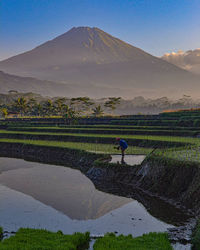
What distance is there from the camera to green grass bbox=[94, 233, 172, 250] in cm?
939

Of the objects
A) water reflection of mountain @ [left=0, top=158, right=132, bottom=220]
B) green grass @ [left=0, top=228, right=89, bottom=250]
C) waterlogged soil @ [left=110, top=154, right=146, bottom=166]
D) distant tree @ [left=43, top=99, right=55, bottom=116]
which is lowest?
water reflection of mountain @ [left=0, top=158, right=132, bottom=220]

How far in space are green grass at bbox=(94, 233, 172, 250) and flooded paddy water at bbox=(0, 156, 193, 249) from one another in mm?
1831

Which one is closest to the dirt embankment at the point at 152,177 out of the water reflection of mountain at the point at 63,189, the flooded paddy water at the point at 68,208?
the water reflection of mountain at the point at 63,189

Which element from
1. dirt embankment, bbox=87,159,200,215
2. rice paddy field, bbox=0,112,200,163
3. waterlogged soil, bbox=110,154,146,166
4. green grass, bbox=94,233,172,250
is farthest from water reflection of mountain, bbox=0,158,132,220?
rice paddy field, bbox=0,112,200,163

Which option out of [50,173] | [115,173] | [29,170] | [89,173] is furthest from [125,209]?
[29,170]

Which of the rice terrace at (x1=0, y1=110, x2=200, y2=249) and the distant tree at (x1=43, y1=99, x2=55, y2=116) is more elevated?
the distant tree at (x1=43, y1=99, x2=55, y2=116)

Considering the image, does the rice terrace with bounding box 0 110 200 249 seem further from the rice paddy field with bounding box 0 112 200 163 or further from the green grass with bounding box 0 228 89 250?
the rice paddy field with bounding box 0 112 200 163

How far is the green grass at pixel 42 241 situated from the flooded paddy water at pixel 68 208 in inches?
72.8

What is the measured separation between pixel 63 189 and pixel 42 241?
9851 mm

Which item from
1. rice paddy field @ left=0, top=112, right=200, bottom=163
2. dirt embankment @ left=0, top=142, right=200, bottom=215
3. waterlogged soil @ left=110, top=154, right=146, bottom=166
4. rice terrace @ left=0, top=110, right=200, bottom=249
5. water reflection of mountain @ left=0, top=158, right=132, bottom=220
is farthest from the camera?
rice paddy field @ left=0, top=112, right=200, bottom=163

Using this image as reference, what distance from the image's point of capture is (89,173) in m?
23.5

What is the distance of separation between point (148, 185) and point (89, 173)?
6276 mm

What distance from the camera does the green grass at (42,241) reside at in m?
9.18

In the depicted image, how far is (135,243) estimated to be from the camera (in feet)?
31.9
